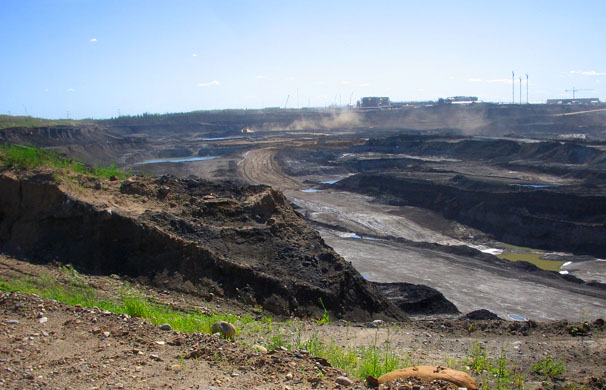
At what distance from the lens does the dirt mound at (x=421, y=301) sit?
14.6m

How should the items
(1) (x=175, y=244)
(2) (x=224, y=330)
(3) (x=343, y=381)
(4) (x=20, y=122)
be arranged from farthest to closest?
(4) (x=20, y=122) → (1) (x=175, y=244) → (2) (x=224, y=330) → (3) (x=343, y=381)

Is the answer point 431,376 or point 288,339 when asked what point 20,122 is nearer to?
point 288,339

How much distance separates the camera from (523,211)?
29.6 metres

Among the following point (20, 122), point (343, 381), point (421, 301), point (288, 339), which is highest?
point (20, 122)

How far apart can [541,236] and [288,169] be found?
29.2m

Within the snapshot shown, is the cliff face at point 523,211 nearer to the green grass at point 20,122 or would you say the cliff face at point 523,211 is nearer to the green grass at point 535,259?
the green grass at point 535,259

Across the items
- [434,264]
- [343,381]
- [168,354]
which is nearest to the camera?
[343,381]

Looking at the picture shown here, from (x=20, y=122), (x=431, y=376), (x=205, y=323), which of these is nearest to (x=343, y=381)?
(x=431, y=376)

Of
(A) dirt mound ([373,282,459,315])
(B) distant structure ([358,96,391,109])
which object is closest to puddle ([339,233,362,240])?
(A) dirt mound ([373,282,459,315])

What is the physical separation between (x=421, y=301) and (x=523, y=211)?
693 inches

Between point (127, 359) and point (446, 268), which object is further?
point (446, 268)

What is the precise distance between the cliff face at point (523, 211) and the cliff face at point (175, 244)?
18115mm

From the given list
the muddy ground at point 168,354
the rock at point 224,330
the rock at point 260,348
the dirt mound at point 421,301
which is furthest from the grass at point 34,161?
the dirt mound at point 421,301

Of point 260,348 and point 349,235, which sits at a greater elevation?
point 260,348
